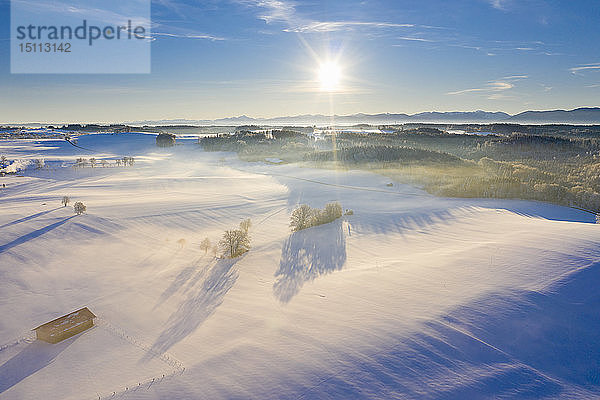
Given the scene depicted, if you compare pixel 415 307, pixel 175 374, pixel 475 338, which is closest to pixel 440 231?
pixel 415 307

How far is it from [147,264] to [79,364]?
25.0 feet

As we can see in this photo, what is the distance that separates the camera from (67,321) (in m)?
10.4

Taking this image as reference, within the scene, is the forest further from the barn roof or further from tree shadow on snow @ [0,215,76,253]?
tree shadow on snow @ [0,215,76,253]

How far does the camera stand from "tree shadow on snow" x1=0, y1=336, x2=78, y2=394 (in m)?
8.58

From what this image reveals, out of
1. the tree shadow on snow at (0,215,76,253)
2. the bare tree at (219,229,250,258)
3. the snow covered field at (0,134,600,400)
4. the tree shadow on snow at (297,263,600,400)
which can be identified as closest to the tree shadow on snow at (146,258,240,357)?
the snow covered field at (0,134,600,400)

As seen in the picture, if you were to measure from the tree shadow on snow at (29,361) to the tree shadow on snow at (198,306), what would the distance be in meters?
2.79

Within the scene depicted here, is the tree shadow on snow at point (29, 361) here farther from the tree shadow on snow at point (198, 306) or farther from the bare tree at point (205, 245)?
the bare tree at point (205, 245)

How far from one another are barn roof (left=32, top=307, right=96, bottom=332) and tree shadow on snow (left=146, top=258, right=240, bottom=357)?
103 inches

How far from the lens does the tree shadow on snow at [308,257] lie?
43.9ft

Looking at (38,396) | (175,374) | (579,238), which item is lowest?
(38,396)

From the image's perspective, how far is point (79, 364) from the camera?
895cm

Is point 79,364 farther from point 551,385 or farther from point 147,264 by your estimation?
point 551,385

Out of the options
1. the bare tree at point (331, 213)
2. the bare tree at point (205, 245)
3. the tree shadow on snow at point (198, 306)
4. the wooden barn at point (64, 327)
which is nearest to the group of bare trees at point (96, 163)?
the bare tree at point (205, 245)

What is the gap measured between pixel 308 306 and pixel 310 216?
1189 centimetres
